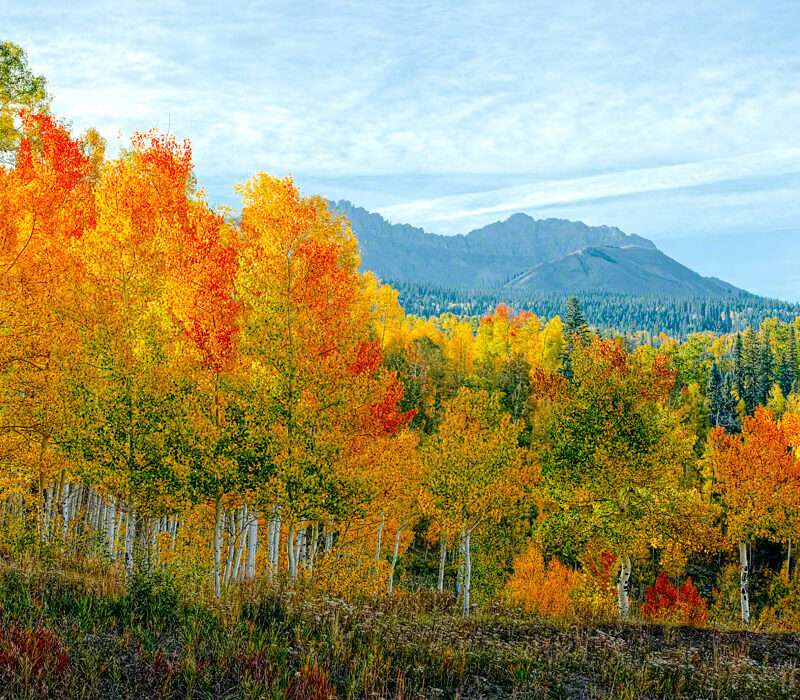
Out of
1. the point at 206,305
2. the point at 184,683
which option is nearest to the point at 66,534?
the point at 206,305

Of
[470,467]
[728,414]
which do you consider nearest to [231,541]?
[470,467]

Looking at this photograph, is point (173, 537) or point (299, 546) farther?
point (173, 537)

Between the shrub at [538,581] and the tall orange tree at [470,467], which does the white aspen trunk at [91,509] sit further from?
the shrub at [538,581]

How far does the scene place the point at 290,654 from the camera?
885 cm

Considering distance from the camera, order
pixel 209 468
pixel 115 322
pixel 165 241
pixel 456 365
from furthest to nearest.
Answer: pixel 456 365
pixel 165 241
pixel 115 322
pixel 209 468

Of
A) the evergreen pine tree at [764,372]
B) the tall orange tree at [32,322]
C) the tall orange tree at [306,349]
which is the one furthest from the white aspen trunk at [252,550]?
the evergreen pine tree at [764,372]

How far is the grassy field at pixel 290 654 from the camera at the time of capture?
739cm

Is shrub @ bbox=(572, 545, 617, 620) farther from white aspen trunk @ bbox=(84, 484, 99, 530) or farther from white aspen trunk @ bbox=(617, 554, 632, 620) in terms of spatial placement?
white aspen trunk @ bbox=(84, 484, 99, 530)

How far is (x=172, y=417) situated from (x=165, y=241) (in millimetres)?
6839

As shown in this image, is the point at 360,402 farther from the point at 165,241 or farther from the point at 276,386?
the point at 165,241

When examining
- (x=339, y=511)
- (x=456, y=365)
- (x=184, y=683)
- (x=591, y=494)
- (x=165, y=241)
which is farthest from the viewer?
(x=456, y=365)

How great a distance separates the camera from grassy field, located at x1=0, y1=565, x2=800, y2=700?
24.2 ft

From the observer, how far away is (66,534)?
16.9m

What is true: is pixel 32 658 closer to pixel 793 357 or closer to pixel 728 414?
pixel 728 414
